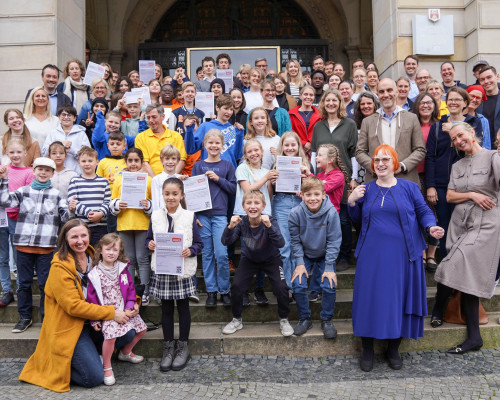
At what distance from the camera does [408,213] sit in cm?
450

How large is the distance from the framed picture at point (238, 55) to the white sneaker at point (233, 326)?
9618 millimetres

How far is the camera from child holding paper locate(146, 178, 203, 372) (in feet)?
15.1

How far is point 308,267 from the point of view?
16.5ft

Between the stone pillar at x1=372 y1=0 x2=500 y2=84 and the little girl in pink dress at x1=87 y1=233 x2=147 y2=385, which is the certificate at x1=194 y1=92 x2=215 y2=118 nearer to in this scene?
the little girl in pink dress at x1=87 y1=233 x2=147 y2=385

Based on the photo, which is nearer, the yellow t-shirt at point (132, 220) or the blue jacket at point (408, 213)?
the blue jacket at point (408, 213)

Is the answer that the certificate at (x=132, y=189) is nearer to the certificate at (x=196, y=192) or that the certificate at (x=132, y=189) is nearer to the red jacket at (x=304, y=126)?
the certificate at (x=196, y=192)

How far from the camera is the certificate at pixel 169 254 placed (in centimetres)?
455

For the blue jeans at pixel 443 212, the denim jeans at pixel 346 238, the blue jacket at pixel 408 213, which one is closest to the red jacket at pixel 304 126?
the denim jeans at pixel 346 238

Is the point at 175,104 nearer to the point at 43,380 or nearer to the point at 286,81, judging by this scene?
the point at 286,81

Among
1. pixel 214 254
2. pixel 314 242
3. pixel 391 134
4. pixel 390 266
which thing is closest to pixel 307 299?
pixel 314 242

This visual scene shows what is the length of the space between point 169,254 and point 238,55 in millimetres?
10099

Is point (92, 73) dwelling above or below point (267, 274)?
above

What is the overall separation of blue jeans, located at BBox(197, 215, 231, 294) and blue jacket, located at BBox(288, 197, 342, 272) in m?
0.89

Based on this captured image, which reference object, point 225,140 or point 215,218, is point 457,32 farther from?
point 215,218
